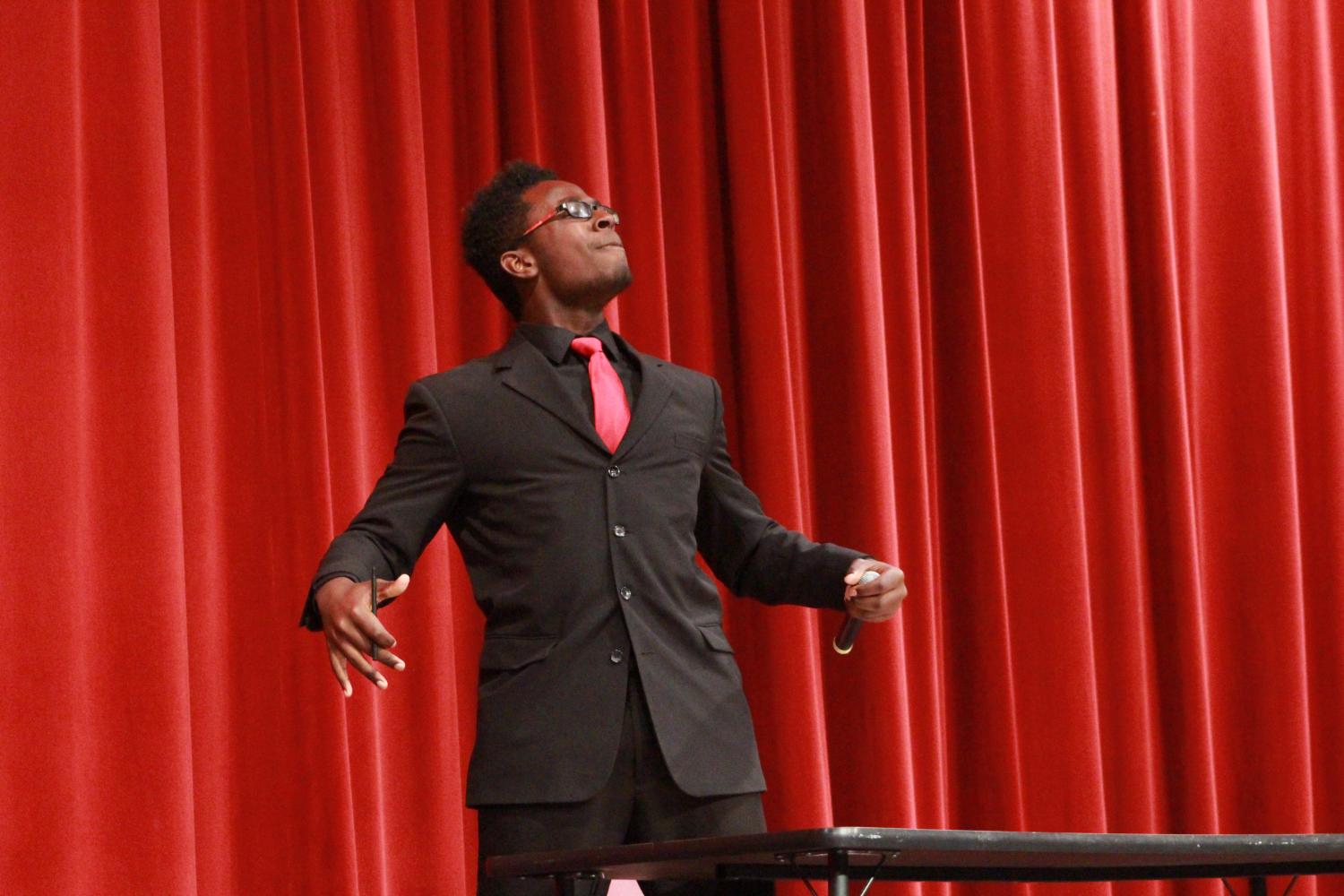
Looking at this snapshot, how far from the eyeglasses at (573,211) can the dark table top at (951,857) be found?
0.95m

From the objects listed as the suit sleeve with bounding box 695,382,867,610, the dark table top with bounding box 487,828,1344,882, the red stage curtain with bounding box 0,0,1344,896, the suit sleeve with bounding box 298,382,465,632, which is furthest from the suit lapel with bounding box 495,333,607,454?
the red stage curtain with bounding box 0,0,1344,896

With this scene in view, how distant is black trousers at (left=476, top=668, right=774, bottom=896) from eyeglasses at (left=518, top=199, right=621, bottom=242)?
69 centimetres

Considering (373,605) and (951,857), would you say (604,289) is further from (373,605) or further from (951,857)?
(951,857)

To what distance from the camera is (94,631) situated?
8.47 ft

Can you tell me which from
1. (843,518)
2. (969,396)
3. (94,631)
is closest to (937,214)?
(969,396)

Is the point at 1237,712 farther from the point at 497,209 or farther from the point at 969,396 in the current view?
the point at 497,209

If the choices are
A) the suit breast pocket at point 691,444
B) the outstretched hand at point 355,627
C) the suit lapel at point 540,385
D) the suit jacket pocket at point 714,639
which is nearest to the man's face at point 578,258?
the suit lapel at point 540,385

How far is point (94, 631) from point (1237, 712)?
240 centimetres

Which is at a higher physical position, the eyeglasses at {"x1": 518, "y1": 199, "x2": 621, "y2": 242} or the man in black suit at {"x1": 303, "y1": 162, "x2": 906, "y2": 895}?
the eyeglasses at {"x1": 518, "y1": 199, "x2": 621, "y2": 242}

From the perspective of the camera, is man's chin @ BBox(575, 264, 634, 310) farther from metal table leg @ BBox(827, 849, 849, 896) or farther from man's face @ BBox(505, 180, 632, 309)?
metal table leg @ BBox(827, 849, 849, 896)

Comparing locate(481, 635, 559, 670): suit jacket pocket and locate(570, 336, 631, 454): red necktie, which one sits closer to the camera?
locate(481, 635, 559, 670): suit jacket pocket

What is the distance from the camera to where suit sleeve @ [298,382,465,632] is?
190 centimetres

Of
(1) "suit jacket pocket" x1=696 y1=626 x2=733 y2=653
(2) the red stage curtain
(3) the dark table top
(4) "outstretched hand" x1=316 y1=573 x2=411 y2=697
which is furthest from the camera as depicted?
(2) the red stage curtain

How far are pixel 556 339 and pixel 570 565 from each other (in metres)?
0.35
